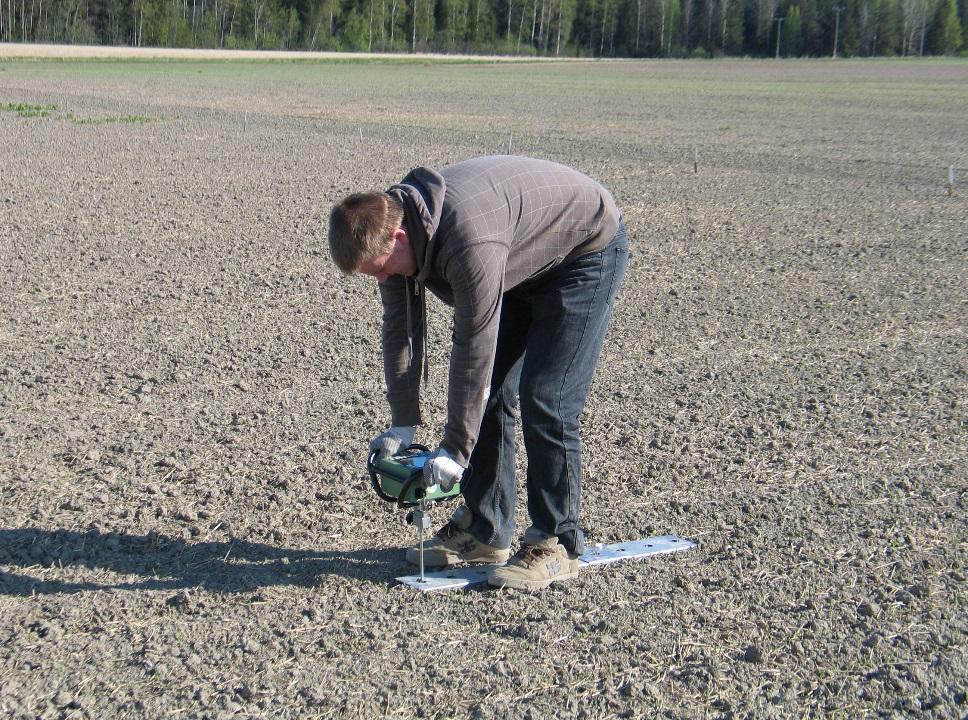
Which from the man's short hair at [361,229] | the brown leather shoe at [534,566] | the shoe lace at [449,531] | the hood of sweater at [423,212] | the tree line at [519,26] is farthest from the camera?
the tree line at [519,26]

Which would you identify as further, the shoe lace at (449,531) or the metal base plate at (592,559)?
the shoe lace at (449,531)

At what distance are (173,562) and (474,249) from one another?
180cm

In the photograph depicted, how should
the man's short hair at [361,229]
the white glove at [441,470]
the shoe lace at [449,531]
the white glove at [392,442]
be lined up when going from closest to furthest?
the man's short hair at [361,229]
the white glove at [441,470]
the white glove at [392,442]
the shoe lace at [449,531]

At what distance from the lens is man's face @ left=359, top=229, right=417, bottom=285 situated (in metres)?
3.15

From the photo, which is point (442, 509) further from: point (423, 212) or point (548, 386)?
point (423, 212)

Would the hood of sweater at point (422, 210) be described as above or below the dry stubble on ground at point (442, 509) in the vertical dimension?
above

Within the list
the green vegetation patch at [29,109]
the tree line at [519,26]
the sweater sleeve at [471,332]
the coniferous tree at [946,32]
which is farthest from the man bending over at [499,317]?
the coniferous tree at [946,32]

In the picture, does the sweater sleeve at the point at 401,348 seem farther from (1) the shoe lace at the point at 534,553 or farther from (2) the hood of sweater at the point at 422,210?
(1) the shoe lace at the point at 534,553

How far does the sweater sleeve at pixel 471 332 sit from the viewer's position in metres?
3.20

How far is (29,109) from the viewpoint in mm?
25766

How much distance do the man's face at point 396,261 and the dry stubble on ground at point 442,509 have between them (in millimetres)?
1208

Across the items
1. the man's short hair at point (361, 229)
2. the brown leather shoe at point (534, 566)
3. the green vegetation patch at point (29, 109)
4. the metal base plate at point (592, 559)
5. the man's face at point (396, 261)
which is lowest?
the metal base plate at point (592, 559)

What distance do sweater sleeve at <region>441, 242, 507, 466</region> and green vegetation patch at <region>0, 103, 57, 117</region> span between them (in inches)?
915

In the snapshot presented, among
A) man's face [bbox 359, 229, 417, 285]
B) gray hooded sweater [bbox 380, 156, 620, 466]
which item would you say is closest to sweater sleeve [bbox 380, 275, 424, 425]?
gray hooded sweater [bbox 380, 156, 620, 466]
